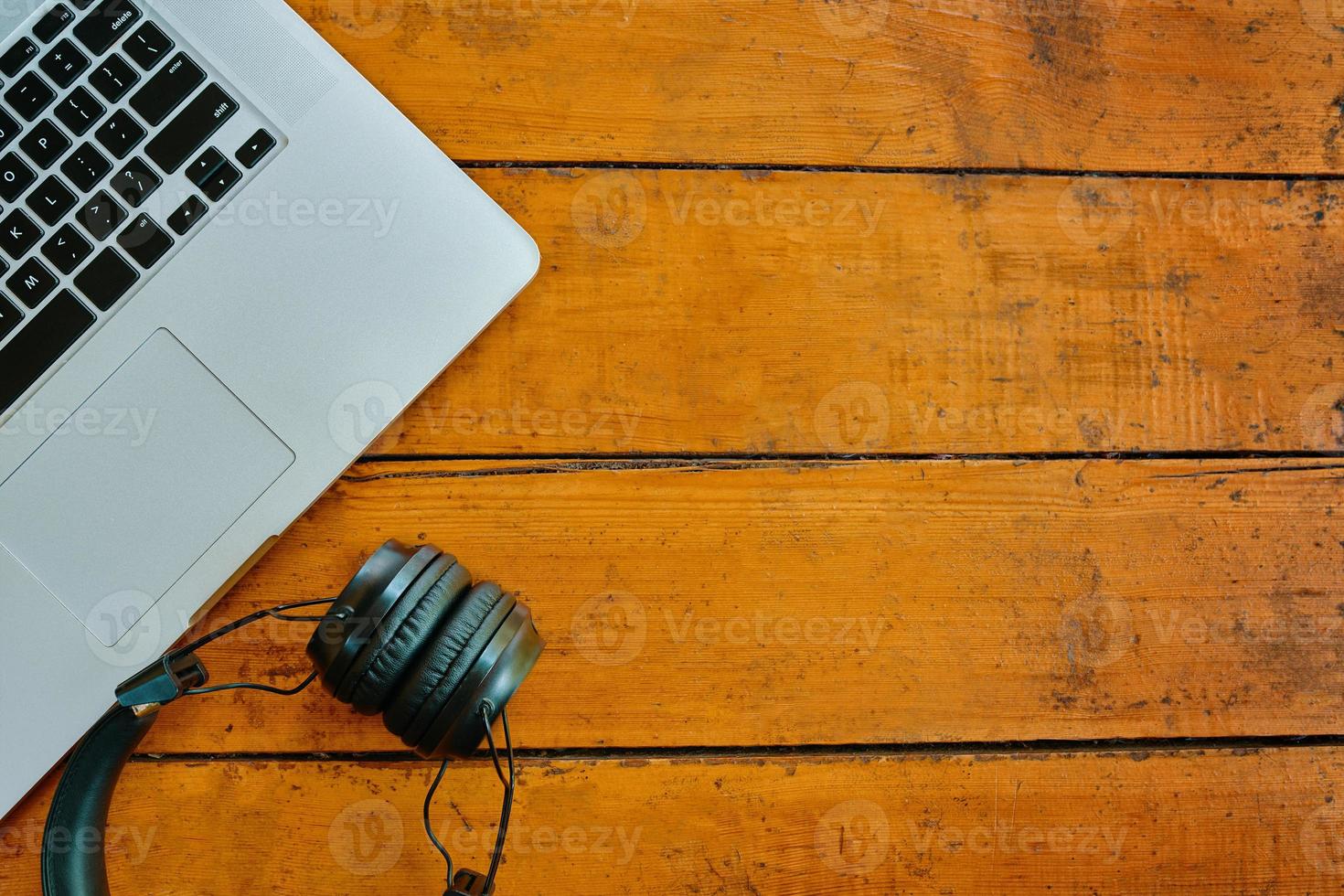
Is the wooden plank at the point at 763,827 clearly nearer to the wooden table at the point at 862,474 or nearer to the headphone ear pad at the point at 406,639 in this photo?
the wooden table at the point at 862,474

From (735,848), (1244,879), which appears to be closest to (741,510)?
(735,848)

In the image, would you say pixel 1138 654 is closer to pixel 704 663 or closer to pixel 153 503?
pixel 704 663

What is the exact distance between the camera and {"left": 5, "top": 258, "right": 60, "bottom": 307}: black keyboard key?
0.56m

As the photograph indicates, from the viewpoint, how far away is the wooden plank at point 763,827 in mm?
669

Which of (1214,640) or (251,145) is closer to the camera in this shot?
(251,145)

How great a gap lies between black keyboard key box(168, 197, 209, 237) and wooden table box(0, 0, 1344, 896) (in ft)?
0.66

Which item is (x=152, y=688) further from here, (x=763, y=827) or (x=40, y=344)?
(x=763, y=827)

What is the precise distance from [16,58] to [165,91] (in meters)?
0.09

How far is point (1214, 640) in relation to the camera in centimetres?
72

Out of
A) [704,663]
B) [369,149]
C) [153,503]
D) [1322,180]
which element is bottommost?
[153,503]

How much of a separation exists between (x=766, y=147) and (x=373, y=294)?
0.33m

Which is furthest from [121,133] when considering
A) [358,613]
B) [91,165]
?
[358,613]

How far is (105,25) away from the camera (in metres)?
0.58

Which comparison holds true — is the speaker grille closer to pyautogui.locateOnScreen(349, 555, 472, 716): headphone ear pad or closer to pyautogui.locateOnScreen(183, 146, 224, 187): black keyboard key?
pyautogui.locateOnScreen(183, 146, 224, 187): black keyboard key
